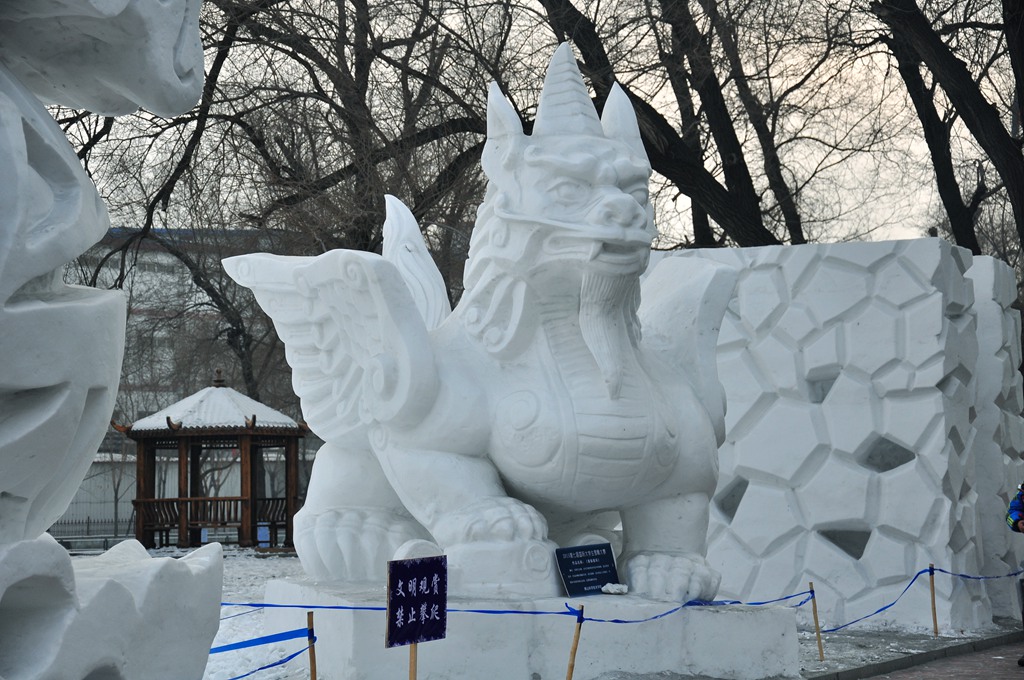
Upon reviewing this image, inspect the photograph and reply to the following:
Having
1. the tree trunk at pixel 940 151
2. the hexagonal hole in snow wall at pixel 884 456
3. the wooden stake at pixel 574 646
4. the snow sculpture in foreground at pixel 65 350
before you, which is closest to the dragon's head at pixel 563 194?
the wooden stake at pixel 574 646

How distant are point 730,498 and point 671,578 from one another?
15.3 ft

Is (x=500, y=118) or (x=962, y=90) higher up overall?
(x=962, y=90)

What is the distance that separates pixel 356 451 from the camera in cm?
559

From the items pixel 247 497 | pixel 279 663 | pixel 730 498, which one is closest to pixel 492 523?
pixel 279 663

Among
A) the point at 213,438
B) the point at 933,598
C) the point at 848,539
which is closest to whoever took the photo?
the point at 933,598

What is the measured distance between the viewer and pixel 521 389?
5.12 metres

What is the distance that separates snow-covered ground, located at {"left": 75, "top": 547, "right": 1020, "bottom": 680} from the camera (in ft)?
16.9

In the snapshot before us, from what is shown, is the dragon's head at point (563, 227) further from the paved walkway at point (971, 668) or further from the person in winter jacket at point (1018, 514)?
the person in winter jacket at point (1018, 514)

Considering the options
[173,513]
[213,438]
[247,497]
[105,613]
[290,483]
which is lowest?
[105,613]

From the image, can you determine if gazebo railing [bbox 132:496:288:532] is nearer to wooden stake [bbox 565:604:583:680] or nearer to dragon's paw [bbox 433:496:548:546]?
dragon's paw [bbox 433:496:548:546]

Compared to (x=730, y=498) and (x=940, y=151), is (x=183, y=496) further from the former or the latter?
(x=940, y=151)

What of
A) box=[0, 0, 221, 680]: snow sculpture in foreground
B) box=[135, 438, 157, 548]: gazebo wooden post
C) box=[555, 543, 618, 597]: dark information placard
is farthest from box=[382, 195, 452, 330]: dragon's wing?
box=[135, 438, 157, 548]: gazebo wooden post

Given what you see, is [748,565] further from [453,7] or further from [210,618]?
[210,618]

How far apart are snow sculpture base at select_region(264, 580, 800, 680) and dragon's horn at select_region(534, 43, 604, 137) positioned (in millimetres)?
2104
